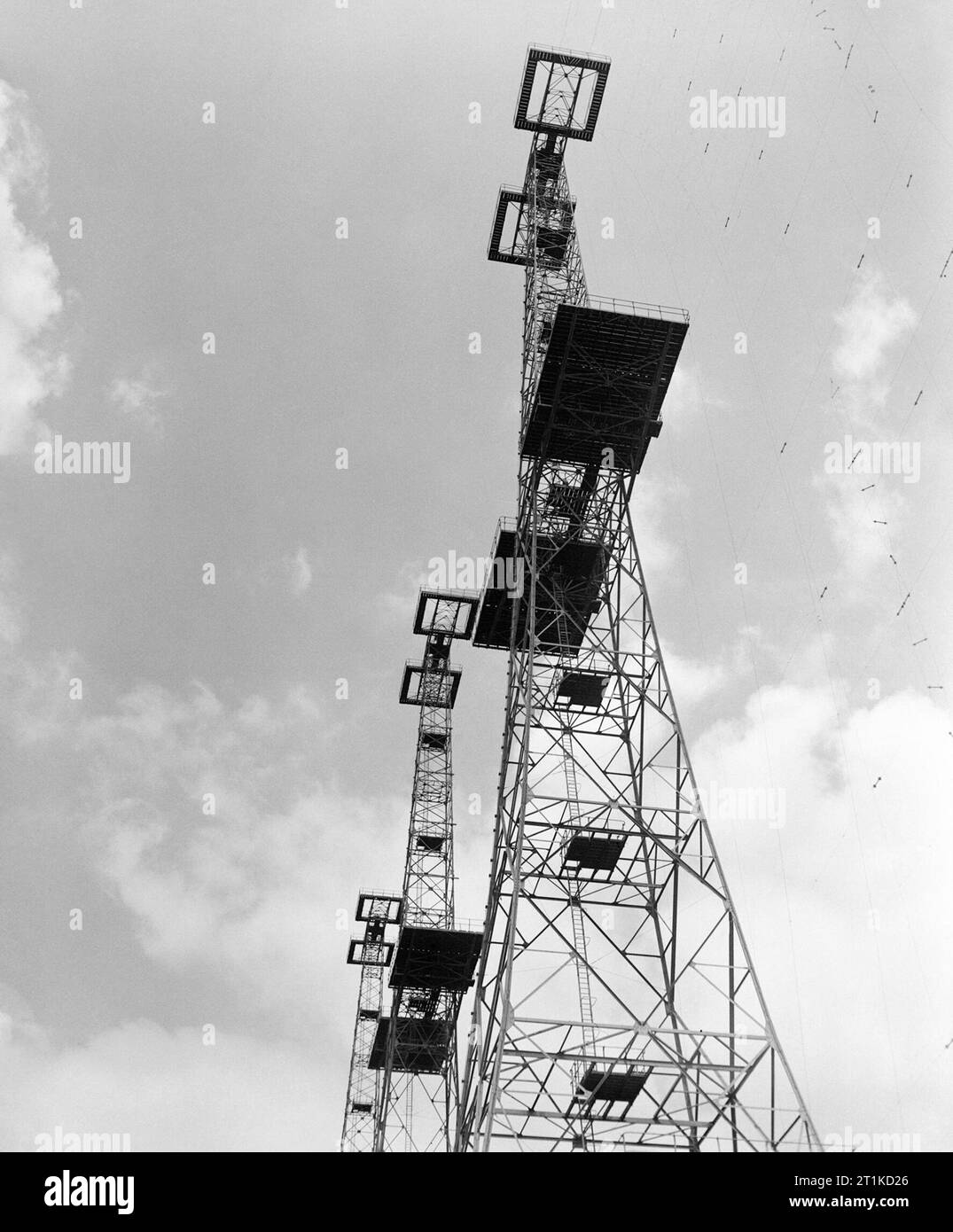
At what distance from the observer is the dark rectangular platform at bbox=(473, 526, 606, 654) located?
Answer: 1553 inches

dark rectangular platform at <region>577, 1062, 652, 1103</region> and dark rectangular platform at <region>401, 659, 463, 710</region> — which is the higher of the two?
dark rectangular platform at <region>401, 659, 463, 710</region>

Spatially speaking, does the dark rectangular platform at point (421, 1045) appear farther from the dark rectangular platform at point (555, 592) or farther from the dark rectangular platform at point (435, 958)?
the dark rectangular platform at point (555, 592)

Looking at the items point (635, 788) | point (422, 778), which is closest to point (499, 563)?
point (635, 788)

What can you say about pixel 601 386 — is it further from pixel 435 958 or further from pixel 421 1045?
pixel 421 1045

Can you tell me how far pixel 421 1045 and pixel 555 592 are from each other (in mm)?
22713

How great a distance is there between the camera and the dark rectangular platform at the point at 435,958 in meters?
49.5

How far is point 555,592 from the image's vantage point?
130ft

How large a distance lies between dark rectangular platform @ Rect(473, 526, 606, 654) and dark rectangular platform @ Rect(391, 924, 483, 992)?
45.7 ft

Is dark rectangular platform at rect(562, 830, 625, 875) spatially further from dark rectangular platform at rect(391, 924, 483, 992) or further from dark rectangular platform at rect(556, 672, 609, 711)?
dark rectangular platform at rect(391, 924, 483, 992)

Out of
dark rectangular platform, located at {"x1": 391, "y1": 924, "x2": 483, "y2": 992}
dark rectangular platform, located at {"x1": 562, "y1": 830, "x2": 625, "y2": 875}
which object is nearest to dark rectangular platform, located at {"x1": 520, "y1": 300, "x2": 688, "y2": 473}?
dark rectangular platform, located at {"x1": 562, "y1": 830, "x2": 625, "y2": 875}

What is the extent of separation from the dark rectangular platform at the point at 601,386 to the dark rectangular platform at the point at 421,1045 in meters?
24.9

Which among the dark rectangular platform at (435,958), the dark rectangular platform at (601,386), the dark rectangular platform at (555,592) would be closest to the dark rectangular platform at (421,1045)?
the dark rectangular platform at (435,958)
